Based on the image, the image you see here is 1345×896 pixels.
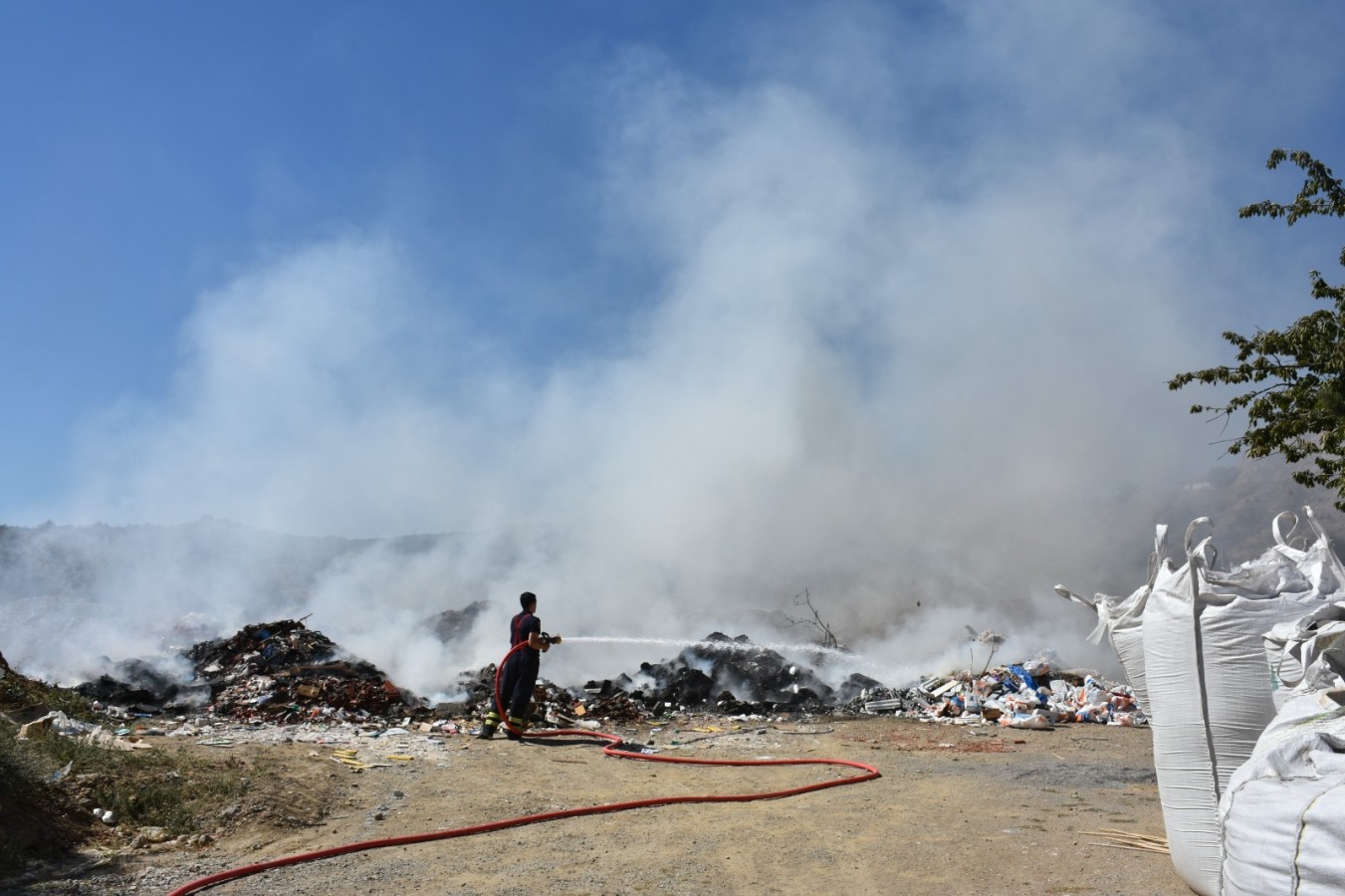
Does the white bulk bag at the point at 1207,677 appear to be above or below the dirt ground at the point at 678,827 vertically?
above

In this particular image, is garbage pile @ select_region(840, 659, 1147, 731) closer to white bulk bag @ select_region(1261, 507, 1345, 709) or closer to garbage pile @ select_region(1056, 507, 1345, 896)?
garbage pile @ select_region(1056, 507, 1345, 896)

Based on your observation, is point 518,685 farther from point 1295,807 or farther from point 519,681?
point 1295,807

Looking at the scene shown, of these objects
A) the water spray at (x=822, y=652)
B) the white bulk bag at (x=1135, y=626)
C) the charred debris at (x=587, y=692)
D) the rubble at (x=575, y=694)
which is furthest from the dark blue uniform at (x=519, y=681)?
the white bulk bag at (x=1135, y=626)

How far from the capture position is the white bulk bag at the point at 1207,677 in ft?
11.6

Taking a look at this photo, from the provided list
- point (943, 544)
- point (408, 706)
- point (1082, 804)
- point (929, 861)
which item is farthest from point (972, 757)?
point (943, 544)

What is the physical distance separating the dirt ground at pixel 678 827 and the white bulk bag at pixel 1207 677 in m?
0.39

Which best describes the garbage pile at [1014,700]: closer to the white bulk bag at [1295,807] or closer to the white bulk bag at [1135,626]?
the white bulk bag at [1135,626]

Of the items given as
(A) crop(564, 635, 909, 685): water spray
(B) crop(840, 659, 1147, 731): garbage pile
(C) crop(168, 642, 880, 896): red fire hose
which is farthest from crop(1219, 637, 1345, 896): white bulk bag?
(A) crop(564, 635, 909, 685): water spray

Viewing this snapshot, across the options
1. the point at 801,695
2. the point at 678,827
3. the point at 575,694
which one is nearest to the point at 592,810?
the point at 678,827

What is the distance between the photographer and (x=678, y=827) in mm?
5426

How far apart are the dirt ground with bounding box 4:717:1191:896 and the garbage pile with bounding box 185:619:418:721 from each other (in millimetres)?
2637

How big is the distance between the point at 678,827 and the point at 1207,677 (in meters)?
3.09

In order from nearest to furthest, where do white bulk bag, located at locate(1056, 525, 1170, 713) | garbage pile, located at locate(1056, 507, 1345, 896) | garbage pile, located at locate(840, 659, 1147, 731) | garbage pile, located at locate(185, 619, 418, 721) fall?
garbage pile, located at locate(1056, 507, 1345, 896), white bulk bag, located at locate(1056, 525, 1170, 713), garbage pile, located at locate(185, 619, 418, 721), garbage pile, located at locate(840, 659, 1147, 731)

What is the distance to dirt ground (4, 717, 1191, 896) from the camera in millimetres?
4363
